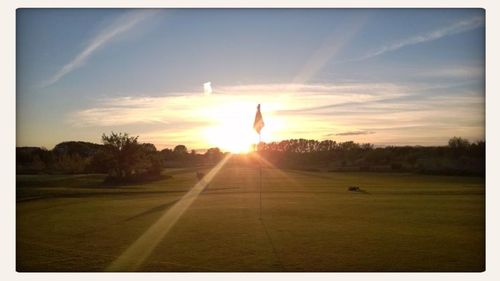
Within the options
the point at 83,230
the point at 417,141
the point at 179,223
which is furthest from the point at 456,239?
the point at 83,230

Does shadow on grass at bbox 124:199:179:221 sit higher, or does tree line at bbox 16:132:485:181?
tree line at bbox 16:132:485:181

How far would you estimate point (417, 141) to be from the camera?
12422mm

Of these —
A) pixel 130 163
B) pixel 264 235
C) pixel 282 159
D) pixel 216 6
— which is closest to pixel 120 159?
pixel 130 163

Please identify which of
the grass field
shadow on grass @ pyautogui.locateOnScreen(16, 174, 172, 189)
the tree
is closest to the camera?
the grass field

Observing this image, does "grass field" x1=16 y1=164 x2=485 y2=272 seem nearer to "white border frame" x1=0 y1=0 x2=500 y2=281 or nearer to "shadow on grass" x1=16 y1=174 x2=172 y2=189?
"white border frame" x1=0 y1=0 x2=500 y2=281

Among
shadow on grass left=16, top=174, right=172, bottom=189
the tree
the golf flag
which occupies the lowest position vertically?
shadow on grass left=16, top=174, right=172, bottom=189

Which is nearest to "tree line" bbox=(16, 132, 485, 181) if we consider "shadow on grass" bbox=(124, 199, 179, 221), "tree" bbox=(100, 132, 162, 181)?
"tree" bbox=(100, 132, 162, 181)

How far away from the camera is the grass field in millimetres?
8422

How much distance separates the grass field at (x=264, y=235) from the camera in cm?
842

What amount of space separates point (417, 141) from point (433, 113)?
0.89 meters

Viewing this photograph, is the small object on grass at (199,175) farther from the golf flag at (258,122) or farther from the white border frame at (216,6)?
the white border frame at (216,6)

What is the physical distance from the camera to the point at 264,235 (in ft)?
32.4

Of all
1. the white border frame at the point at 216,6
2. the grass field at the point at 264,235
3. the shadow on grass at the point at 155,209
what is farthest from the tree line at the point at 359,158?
the white border frame at the point at 216,6
